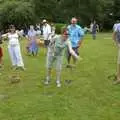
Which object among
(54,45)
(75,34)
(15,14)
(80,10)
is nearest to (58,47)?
(54,45)

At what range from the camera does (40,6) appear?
7444 cm

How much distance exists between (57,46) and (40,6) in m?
62.2

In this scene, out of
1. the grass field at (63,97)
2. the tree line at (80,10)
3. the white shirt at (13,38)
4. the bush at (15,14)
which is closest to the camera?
the grass field at (63,97)

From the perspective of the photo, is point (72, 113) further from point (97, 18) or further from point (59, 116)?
point (97, 18)

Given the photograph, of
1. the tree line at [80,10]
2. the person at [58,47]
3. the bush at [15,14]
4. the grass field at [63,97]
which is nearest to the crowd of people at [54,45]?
the person at [58,47]

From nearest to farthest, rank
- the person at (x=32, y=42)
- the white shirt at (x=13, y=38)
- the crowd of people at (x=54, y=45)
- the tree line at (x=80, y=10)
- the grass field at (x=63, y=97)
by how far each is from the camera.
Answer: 1. the grass field at (x=63, y=97)
2. the crowd of people at (x=54, y=45)
3. the white shirt at (x=13, y=38)
4. the person at (x=32, y=42)
5. the tree line at (x=80, y=10)

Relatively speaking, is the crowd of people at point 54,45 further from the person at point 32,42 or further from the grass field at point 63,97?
the grass field at point 63,97

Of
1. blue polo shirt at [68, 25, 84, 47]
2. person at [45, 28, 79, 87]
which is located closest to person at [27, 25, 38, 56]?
blue polo shirt at [68, 25, 84, 47]

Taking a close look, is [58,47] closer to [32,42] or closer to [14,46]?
[14,46]

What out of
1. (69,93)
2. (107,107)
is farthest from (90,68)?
(107,107)

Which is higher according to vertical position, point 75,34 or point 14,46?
point 75,34

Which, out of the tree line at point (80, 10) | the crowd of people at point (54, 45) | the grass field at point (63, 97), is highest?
the crowd of people at point (54, 45)

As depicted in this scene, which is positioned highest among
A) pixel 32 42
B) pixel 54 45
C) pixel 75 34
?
pixel 54 45

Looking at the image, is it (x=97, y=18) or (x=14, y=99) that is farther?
(x=97, y=18)
